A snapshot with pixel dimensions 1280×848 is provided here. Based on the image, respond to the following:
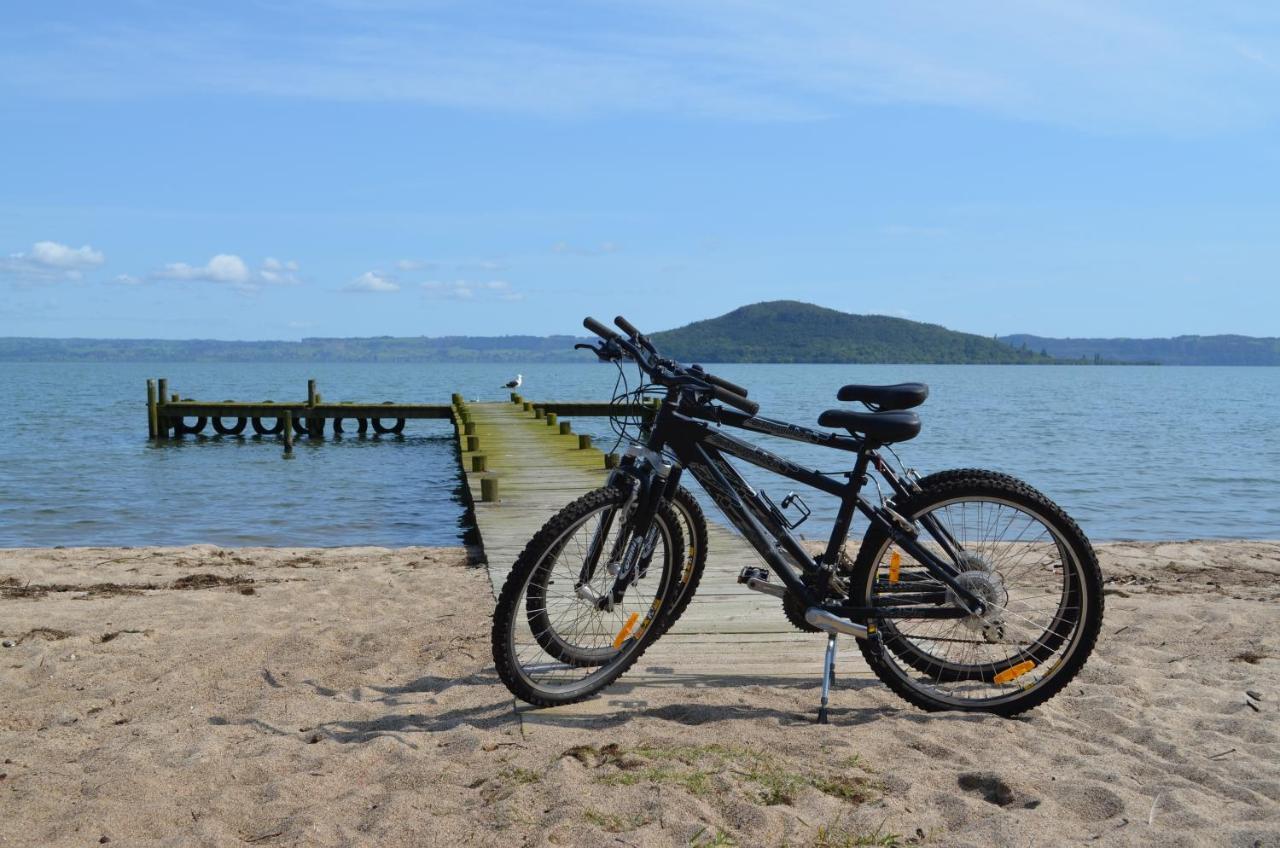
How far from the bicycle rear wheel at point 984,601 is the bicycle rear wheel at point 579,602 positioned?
0.81 metres

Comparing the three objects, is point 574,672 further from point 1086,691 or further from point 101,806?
point 1086,691

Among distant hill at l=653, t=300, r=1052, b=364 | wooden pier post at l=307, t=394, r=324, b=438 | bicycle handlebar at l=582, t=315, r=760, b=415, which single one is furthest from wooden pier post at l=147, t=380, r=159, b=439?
distant hill at l=653, t=300, r=1052, b=364

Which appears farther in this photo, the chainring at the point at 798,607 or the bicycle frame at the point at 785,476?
the chainring at the point at 798,607

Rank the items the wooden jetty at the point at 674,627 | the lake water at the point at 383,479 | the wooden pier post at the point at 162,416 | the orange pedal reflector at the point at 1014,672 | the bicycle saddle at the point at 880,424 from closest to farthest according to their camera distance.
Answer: the bicycle saddle at the point at 880,424 → the orange pedal reflector at the point at 1014,672 → the wooden jetty at the point at 674,627 → the lake water at the point at 383,479 → the wooden pier post at the point at 162,416

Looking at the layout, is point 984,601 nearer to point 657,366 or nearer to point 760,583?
point 760,583

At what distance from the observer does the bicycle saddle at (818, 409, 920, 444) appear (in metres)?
4.10

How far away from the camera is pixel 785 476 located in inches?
167

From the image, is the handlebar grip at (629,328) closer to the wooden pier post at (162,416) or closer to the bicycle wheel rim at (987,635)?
the bicycle wheel rim at (987,635)

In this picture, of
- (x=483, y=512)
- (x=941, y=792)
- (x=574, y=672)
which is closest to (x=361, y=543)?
(x=483, y=512)

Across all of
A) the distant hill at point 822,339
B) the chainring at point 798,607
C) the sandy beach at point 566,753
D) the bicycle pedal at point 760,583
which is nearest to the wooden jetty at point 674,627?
the sandy beach at point 566,753

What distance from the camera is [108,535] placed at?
13.9m

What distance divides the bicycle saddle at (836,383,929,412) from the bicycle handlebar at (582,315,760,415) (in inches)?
14.8

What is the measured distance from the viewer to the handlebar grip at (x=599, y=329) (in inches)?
163

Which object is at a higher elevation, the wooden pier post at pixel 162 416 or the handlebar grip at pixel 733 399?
the handlebar grip at pixel 733 399
